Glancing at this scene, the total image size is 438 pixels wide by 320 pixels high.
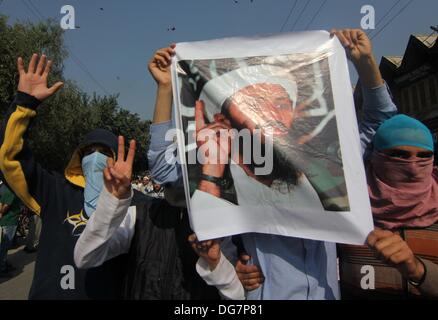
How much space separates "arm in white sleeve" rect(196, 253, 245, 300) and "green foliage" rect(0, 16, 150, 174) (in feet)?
29.7

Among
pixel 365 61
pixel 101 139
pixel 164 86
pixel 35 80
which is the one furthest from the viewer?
pixel 101 139

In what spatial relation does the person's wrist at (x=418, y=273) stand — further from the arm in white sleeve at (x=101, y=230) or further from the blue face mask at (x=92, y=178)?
the blue face mask at (x=92, y=178)

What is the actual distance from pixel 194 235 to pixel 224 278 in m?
0.23

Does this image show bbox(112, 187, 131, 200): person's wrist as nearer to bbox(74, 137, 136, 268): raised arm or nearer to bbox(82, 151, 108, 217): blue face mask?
bbox(74, 137, 136, 268): raised arm

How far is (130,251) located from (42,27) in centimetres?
1759

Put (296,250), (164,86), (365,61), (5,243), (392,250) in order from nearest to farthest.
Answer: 1. (392,250)
2. (296,250)
3. (365,61)
4. (164,86)
5. (5,243)

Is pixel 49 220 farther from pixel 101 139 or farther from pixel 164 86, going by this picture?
pixel 164 86

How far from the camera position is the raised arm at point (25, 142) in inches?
76.3

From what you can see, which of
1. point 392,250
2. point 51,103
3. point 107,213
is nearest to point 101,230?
point 107,213

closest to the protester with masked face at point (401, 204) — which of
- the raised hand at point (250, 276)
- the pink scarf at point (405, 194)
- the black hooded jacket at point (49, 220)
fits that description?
the pink scarf at point (405, 194)

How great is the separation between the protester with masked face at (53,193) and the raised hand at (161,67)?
53 cm

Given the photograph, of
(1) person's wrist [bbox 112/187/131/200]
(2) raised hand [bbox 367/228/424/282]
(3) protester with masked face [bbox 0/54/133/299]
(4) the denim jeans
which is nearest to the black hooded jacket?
(3) protester with masked face [bbox 0/54/133/299]

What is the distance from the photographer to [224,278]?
1.63 meters

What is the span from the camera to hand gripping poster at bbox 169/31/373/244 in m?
1.64
